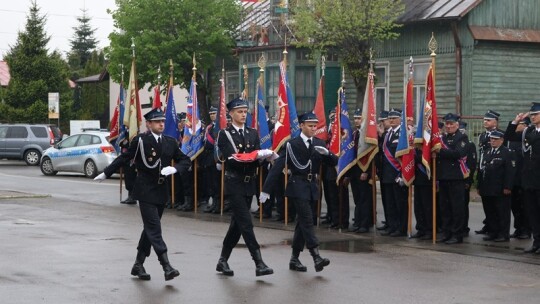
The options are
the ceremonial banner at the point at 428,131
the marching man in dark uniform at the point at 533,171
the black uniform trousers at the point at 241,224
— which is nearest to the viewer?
the black uniform trousers at the point at 241,224

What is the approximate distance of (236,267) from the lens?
11969 mm

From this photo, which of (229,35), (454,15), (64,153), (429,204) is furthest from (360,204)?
(229,35)

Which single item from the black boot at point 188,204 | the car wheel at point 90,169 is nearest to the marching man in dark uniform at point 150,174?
the black boot at point 188,204

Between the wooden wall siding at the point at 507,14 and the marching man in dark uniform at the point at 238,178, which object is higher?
the wooden wall siding at the point at 507,14

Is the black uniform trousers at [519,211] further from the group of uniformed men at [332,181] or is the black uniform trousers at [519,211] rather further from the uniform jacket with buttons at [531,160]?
the uniform jacket with buttons at [531,160]

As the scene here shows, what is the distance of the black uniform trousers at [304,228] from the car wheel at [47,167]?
65.0 feet

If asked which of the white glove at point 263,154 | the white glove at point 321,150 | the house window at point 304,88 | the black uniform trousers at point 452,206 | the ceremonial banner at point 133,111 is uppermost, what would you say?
the house window at point 304,88

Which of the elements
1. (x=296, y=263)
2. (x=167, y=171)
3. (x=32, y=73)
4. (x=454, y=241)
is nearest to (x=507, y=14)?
(x=454, y=241)

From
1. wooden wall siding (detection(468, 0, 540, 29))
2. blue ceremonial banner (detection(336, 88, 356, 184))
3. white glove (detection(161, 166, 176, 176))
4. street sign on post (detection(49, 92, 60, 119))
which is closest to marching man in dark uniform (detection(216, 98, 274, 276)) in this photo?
white glove (detection(161, 166, 176, 176))

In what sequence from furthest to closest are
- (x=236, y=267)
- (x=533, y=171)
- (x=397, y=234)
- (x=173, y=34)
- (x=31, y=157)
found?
1. (x=31, y=157)
2. (x=173, y=34)
3. (x=397, y=234)
4. (x=533, y=171)
5. (x=236, y=267)

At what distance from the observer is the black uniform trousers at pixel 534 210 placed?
13.5 m

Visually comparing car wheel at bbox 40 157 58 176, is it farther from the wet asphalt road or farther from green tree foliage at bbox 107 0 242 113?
the wet asphalt road

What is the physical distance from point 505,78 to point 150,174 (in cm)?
1963

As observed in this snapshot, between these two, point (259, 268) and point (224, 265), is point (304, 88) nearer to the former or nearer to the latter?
point (224, 265)
